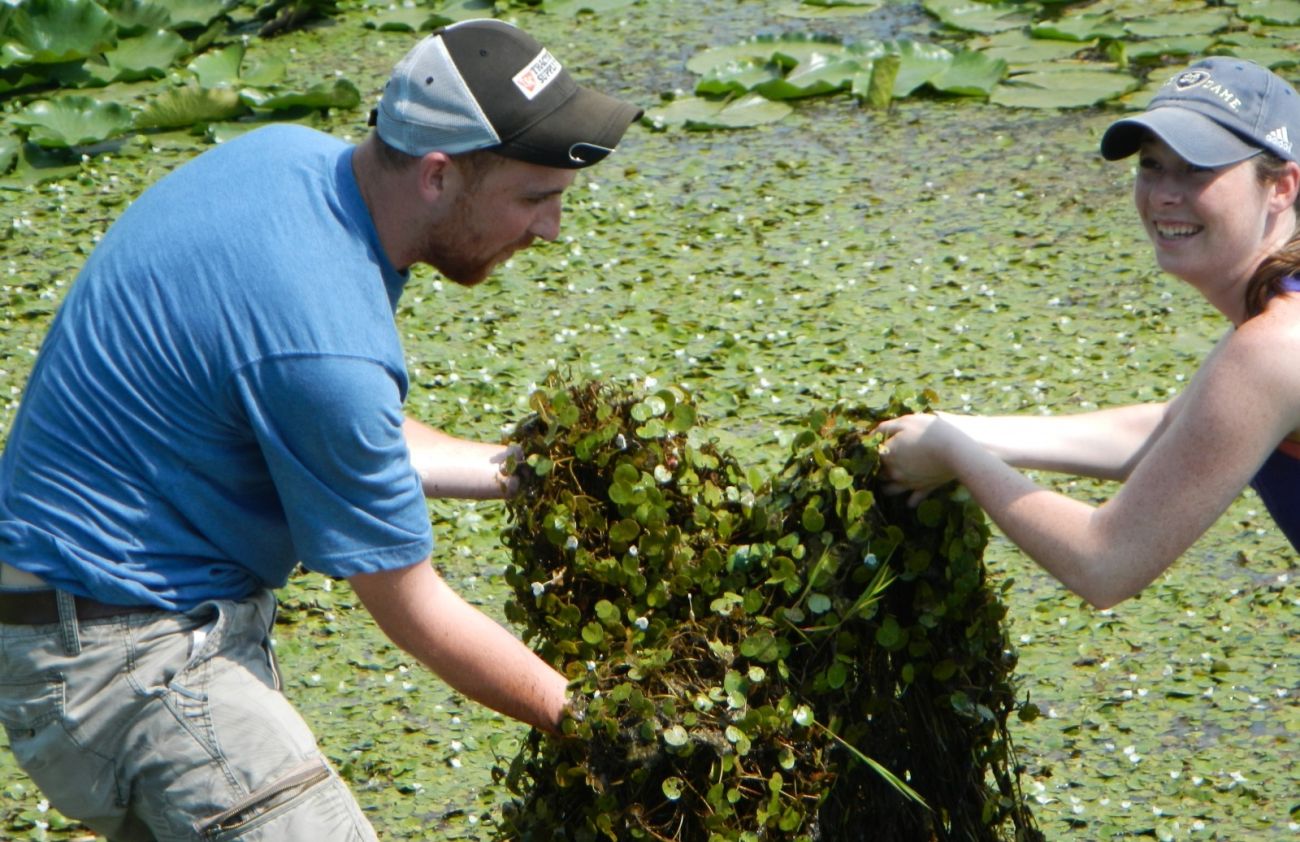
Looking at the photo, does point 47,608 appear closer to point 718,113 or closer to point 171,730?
point 171,730

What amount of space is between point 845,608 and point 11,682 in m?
1.21

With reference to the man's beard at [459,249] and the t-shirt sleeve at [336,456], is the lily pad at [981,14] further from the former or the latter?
the t-shirt sleeve at [336,456]

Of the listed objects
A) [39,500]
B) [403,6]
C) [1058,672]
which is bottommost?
[403,6]

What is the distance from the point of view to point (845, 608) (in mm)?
2529

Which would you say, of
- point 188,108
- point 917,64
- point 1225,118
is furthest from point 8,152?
point 1225,118

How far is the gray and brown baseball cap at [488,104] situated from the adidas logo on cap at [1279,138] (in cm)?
98

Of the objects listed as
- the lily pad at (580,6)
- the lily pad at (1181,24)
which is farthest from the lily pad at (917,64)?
the lily pad at (580,6)

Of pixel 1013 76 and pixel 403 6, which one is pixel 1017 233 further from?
pixel 403 6

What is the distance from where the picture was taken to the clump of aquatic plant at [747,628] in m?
2.46

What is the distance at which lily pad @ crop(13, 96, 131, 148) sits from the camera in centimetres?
718

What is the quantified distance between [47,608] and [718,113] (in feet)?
18.5

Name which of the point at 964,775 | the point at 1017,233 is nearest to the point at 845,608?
the point at 964,775

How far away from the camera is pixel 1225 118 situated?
2426 mm

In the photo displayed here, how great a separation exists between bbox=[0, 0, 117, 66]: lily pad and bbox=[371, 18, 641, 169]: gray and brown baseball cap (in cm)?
632
